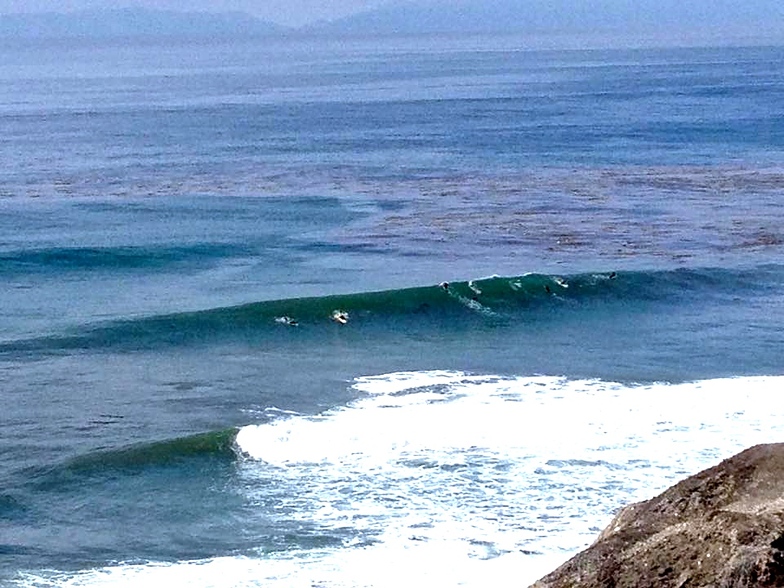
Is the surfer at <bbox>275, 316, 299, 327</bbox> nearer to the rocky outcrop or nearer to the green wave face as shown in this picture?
the green wave face

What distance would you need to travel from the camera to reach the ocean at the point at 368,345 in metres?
18.0

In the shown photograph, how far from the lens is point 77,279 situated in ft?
119

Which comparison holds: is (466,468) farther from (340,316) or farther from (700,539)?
(700,539)

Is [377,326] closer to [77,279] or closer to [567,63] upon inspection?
[77,279]

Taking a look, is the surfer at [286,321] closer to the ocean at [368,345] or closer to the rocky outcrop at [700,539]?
the ocean at [368,345]

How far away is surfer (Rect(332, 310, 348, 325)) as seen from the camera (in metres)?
31.2

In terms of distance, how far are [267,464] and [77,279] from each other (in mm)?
16695

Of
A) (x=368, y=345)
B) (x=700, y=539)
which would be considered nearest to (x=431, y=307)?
(x=368, y=345)

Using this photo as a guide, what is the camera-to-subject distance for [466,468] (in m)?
19.9

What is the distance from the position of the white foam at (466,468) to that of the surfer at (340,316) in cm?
475

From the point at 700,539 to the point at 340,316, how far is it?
77.8ft

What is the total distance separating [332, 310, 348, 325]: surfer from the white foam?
4.75 m

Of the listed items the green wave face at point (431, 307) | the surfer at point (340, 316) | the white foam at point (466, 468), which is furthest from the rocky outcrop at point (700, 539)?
the surfer at point (340, 316)

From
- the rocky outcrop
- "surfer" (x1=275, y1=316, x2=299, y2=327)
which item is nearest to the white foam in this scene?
"surfer" (x1=275, y1=316, x2=299, y2=327)
